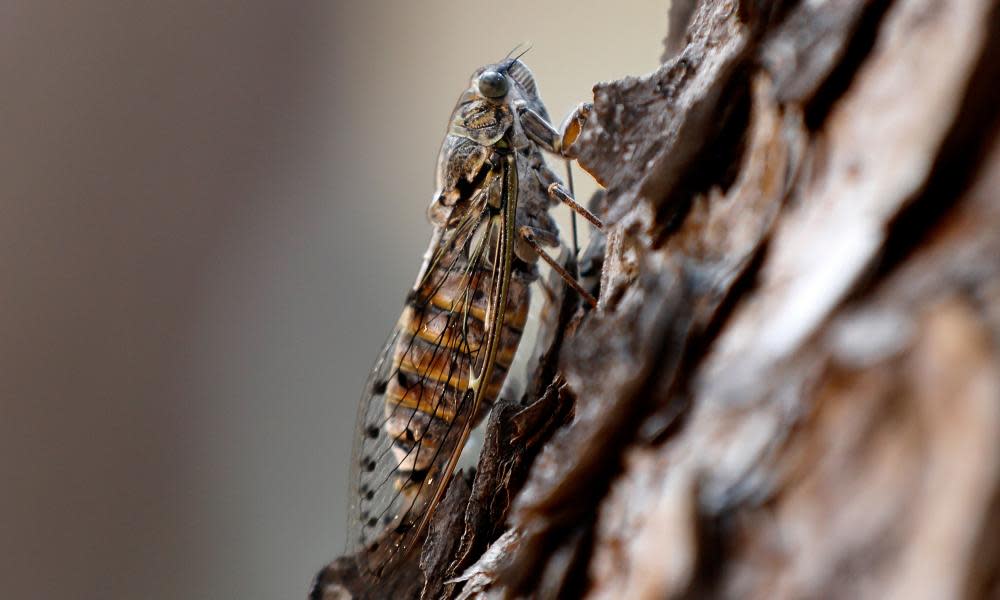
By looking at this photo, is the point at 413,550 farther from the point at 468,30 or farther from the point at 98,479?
the point at 468,30

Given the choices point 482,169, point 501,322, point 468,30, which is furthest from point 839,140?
point 468,30

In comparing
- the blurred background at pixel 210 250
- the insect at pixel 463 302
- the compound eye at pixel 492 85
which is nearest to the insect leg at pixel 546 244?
the insect at pixel 463 302

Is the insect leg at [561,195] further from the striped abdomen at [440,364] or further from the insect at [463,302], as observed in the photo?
the striped abdomen at [440,364]

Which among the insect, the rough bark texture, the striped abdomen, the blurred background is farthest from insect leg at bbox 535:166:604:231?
the blurred background

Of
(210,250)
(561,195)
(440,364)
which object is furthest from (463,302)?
(210,250)

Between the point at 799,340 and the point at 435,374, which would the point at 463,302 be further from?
the point at 799,340

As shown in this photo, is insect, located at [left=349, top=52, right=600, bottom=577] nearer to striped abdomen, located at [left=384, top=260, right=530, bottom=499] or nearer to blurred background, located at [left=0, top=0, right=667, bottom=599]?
striped abdomen, located at [left=384, top=260, right=530, bottom=499]
